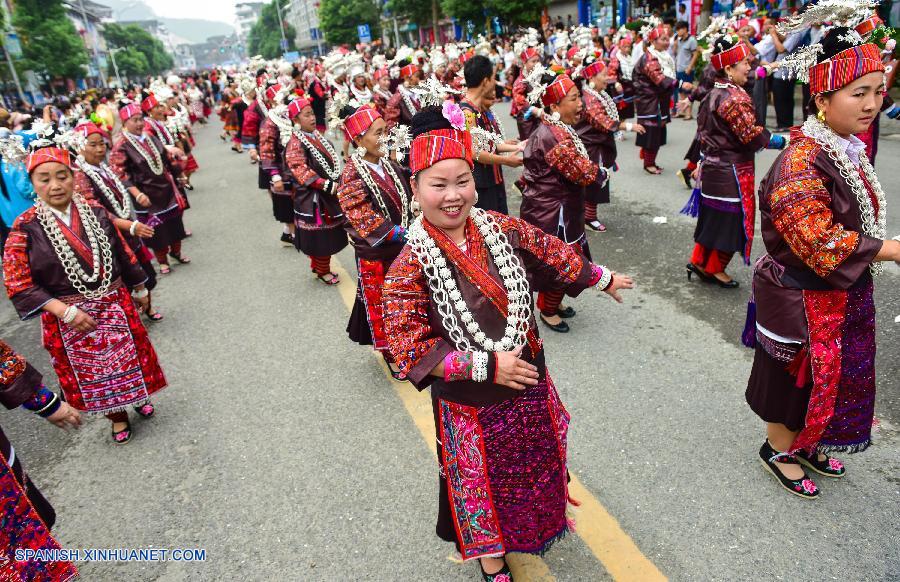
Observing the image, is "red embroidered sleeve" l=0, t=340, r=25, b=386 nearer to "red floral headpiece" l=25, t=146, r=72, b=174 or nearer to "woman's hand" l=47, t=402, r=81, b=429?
"woman's hand" l=47, t=402, r=81, b=429

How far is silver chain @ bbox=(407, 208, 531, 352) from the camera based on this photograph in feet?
6.99

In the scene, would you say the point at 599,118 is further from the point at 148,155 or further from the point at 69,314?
the point at 69,314

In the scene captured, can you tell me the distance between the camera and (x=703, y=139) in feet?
16.8

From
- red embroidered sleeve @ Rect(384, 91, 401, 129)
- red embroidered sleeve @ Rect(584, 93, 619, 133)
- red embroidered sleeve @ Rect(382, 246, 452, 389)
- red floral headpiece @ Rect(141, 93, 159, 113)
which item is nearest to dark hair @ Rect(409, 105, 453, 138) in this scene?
red embroidered sleeve @ Rect(382, 246, 452, 389)

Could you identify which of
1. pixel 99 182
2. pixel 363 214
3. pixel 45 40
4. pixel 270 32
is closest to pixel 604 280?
pixel 363 214

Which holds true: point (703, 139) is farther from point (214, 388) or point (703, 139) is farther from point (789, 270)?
point (214, 388)

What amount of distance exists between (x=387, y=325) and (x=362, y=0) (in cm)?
6975

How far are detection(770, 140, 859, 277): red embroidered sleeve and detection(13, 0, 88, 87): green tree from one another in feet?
152

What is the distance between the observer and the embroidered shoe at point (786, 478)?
288cm

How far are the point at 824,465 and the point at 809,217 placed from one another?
136cm

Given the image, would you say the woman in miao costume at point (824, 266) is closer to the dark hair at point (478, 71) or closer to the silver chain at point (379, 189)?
the silver chain at point (379, 189)

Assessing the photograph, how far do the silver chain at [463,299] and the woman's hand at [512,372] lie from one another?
131 mm

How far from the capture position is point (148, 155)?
7.08 meters

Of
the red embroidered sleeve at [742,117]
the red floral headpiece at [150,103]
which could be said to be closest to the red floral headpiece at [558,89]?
the red embroidered sleeve at [742,117]
